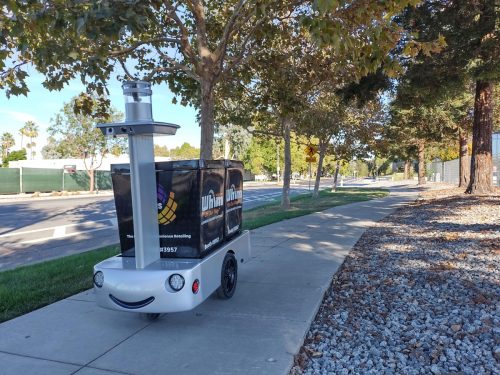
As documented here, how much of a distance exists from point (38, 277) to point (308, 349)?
464cm

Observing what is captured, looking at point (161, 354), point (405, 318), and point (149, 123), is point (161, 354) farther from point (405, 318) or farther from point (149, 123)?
point (405, 318)

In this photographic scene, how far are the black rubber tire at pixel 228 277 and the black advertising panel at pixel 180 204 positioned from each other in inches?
17.0

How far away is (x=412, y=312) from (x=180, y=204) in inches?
Answer: 109

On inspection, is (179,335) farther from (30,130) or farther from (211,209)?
(30,130)

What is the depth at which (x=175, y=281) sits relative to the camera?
4055 mm

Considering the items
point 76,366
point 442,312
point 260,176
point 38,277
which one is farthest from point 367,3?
point 260,176

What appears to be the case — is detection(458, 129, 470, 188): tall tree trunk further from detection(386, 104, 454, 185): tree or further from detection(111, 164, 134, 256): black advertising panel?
detection(111, 164, 134, 256): black advertising panel

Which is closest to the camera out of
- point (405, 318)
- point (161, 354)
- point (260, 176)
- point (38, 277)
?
point (161, 354)

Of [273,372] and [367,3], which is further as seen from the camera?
[367,3]

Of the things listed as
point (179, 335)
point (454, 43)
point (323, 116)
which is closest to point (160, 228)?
point (179, 335)

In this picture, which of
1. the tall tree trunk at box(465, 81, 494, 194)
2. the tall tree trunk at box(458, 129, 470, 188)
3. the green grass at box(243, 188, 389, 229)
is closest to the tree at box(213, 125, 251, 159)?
the tall tree trunk at box(458, 129, 470, 188)

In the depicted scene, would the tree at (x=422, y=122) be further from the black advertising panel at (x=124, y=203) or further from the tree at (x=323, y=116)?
the black advertising panel at (x=124, y=203)

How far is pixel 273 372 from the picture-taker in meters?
3.47

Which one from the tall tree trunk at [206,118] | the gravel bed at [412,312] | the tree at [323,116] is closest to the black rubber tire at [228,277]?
the gravel bed at [412,312]
